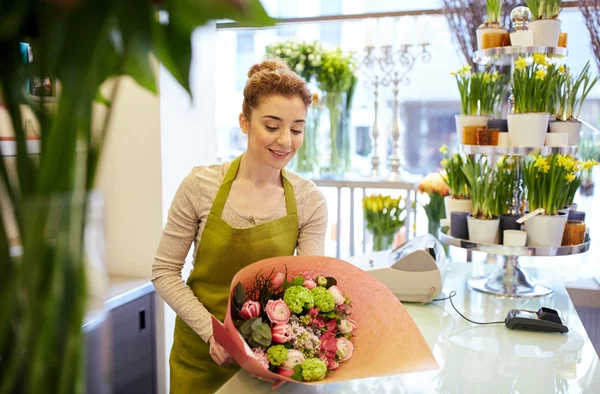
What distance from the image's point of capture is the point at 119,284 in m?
2.99

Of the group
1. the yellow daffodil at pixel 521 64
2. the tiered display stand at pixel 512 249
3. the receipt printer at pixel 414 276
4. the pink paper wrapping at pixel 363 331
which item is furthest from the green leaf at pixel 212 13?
the yellow daffodil at pixel 521 64

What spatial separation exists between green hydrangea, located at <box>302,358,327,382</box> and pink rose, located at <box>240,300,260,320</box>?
15 cm

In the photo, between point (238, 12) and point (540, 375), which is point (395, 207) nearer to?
point (540, 375)

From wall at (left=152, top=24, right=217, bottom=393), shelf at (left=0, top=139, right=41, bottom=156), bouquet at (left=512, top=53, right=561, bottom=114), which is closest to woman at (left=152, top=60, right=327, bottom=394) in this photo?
bouquet at (left=512, top=53, right=561, bottom=114)

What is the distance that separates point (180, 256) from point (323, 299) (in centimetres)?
65

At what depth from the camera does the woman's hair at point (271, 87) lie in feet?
6.04

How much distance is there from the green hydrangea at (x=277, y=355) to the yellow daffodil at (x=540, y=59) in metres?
1.62

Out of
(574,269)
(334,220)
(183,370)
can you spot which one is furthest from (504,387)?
(334,220)

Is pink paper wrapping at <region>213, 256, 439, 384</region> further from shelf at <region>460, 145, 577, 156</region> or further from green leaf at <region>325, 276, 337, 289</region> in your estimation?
shelf at <region>460, 145, 577, 156</region>

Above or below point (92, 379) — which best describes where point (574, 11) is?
above

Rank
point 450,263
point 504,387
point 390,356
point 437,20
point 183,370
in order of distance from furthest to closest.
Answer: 1. point 437,20
2. point 450,263
3. point 183,370
4. point 504,387
5. point 390,356

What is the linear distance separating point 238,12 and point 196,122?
2865mm

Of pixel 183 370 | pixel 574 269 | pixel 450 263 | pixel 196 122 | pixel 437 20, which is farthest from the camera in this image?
pixel 437 20

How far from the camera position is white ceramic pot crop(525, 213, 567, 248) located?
2.31 m
